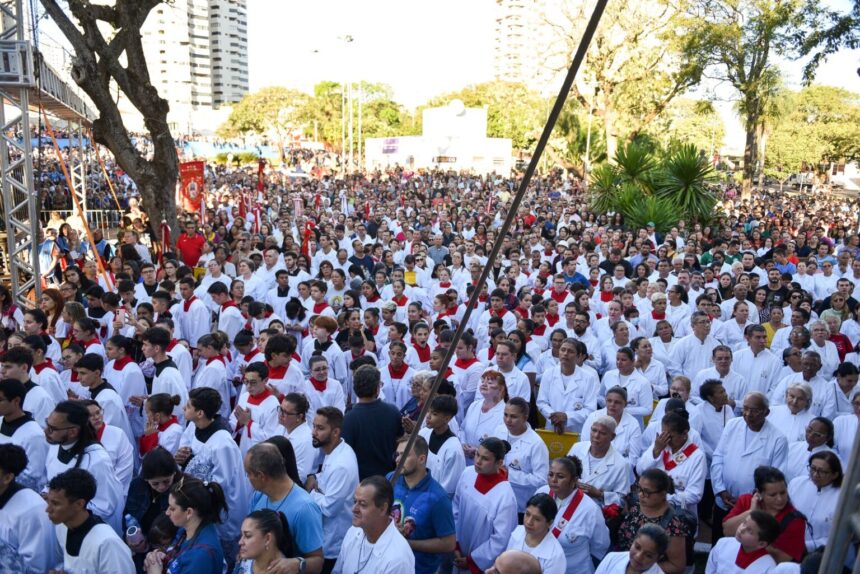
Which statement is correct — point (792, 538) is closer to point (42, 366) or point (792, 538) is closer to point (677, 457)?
point (677, 457)

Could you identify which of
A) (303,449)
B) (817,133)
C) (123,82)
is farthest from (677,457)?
(817,133)

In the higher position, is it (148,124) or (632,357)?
(148,124)

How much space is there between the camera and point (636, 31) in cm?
2888

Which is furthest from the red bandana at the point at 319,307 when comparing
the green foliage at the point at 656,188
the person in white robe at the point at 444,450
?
the green foliage at the point at 656,188

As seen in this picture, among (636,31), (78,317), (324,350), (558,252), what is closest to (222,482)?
(324,350)

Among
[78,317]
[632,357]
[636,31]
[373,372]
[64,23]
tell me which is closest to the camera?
[373,372]

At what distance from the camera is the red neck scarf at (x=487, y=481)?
187 inches

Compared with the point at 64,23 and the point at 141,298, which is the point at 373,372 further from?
the point at 64,23

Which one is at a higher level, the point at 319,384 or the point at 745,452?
the point at 319,384

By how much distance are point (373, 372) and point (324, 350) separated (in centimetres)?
242

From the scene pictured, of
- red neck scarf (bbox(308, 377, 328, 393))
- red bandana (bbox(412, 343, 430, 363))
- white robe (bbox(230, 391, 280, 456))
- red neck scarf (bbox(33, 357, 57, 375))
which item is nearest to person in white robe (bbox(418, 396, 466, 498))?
white robe (bbox(230, 391, 280, 456))

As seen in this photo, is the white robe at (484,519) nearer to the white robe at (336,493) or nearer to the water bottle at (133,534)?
the white robe at (336,493)

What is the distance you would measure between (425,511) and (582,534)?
3.29ft

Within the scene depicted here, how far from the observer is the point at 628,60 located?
96.3 feet
